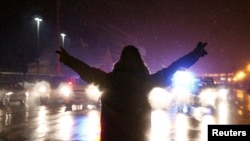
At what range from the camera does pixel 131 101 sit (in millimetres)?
4375

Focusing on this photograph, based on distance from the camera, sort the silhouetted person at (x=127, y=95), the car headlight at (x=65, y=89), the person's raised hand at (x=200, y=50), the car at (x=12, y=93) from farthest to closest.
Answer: the car at (x=12, y=93) < the car headlight at (x=65, y=89) < the person's raised hand at (x=200, y=50) < the silhouetted person at (x=127, y=95)

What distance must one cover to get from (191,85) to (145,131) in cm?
2308

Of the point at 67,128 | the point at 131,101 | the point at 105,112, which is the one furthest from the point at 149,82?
the point at 67,128

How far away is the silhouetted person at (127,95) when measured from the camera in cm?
437

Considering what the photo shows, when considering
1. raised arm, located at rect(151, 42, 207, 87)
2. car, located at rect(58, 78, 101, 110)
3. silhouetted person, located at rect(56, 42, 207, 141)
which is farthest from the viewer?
car, located at rect(58, 78, 101, 110)

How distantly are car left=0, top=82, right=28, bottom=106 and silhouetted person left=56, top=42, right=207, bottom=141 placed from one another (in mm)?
24941

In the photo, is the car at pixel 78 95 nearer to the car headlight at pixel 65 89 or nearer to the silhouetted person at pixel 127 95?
the car headlight at pixel 65 89

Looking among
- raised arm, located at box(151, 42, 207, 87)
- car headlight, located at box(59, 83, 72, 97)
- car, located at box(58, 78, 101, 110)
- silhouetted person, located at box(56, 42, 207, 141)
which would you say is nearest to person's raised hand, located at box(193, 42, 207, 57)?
raised arm, located at box(151, 42, 207, 87)

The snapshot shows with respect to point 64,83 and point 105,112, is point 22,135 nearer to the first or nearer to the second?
point 105,112

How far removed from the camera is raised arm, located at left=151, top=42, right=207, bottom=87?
4512 millimetres

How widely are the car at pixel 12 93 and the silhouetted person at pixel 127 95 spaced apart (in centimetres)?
2494

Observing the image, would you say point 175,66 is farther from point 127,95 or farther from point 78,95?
point 78,95

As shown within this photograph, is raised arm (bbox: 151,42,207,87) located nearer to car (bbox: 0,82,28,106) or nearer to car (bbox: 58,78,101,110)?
car (bbox: 58,78,101,110)

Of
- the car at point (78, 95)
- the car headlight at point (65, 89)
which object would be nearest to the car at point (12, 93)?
the car headlight at point (65, 89)
